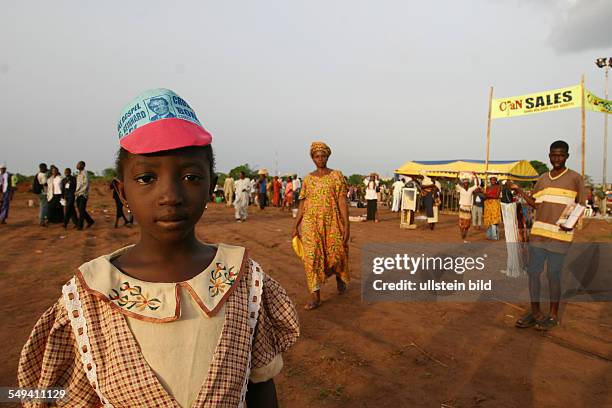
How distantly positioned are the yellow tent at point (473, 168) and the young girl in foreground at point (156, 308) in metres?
19.5

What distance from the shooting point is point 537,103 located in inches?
543

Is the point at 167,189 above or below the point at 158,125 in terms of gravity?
below

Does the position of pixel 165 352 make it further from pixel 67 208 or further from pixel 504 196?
pixel 67 208

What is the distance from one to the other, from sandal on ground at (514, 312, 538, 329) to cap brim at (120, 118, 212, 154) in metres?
4.51

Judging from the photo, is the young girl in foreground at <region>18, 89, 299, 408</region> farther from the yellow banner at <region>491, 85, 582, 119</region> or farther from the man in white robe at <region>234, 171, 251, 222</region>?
the yellow banner at <region>491, 85, 582, 119</region>

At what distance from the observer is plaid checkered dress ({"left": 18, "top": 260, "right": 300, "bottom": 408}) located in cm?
110

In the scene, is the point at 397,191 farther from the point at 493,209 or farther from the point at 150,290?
the point at 150,290

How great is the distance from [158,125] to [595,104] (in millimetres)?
15707

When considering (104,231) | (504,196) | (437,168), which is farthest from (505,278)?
(437,168)

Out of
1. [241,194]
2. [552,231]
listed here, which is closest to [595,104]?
[552,231]

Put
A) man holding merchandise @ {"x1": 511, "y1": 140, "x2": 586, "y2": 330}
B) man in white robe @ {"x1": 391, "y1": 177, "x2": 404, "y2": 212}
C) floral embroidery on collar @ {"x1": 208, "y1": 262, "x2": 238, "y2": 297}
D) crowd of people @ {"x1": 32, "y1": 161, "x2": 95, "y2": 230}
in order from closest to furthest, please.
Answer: floral embroidery on collar @ {"x1": 208, "y1": 262, "x2": 238, "y2": 297} < man holding merchandise @ {"x1": 511, "y1": 140, "x2": 586, "y2": 330} < crowd of people @ {"x1": 32, "y1": 161, "x2": 95, "y2": 230} < man in white robe @ {"x1": 391, "y1": 177, "x2": 404, "y2": 212}

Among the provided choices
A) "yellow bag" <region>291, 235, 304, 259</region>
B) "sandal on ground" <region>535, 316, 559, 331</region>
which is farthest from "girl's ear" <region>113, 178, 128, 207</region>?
"sandal on ground" <region>535, 316, 559, 331</region>

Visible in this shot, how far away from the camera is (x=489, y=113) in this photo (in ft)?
50.1

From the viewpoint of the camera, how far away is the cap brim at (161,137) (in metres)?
1.13
